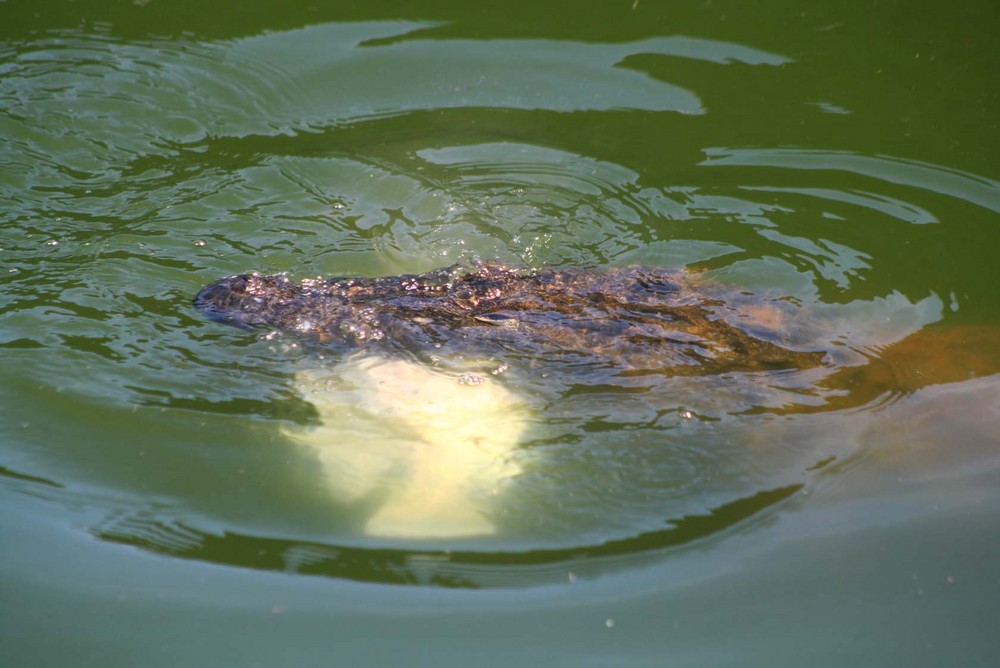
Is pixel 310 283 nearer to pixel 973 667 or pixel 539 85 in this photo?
pixel 539 85

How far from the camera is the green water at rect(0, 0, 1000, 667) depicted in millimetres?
2807

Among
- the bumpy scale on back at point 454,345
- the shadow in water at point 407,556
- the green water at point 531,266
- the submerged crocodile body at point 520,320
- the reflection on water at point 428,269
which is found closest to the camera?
the green water at point 531,266

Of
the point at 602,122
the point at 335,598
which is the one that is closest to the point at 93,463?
the point at 335,598

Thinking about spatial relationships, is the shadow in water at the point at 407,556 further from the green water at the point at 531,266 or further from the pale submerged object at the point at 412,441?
the pale submerged object at the point at 412,441

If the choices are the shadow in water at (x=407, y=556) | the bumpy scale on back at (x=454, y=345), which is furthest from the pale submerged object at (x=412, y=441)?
the shadow in water at (x=407, y=556)

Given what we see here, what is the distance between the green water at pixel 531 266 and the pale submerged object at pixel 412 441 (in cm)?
9

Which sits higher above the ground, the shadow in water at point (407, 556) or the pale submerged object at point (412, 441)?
the pale submerged object at point (412, 441)

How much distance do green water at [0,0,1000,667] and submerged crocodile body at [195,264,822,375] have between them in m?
0.11

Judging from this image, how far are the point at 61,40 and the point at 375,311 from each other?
10.8 feet

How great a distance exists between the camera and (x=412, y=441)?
11.4 ft

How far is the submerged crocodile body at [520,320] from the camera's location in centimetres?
372

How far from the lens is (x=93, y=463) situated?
3.31 meters

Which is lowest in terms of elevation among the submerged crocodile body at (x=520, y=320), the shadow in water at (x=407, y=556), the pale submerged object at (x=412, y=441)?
the shadow in water at (x=407, y=556)

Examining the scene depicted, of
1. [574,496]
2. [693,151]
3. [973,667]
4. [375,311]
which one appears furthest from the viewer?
[693,151]
